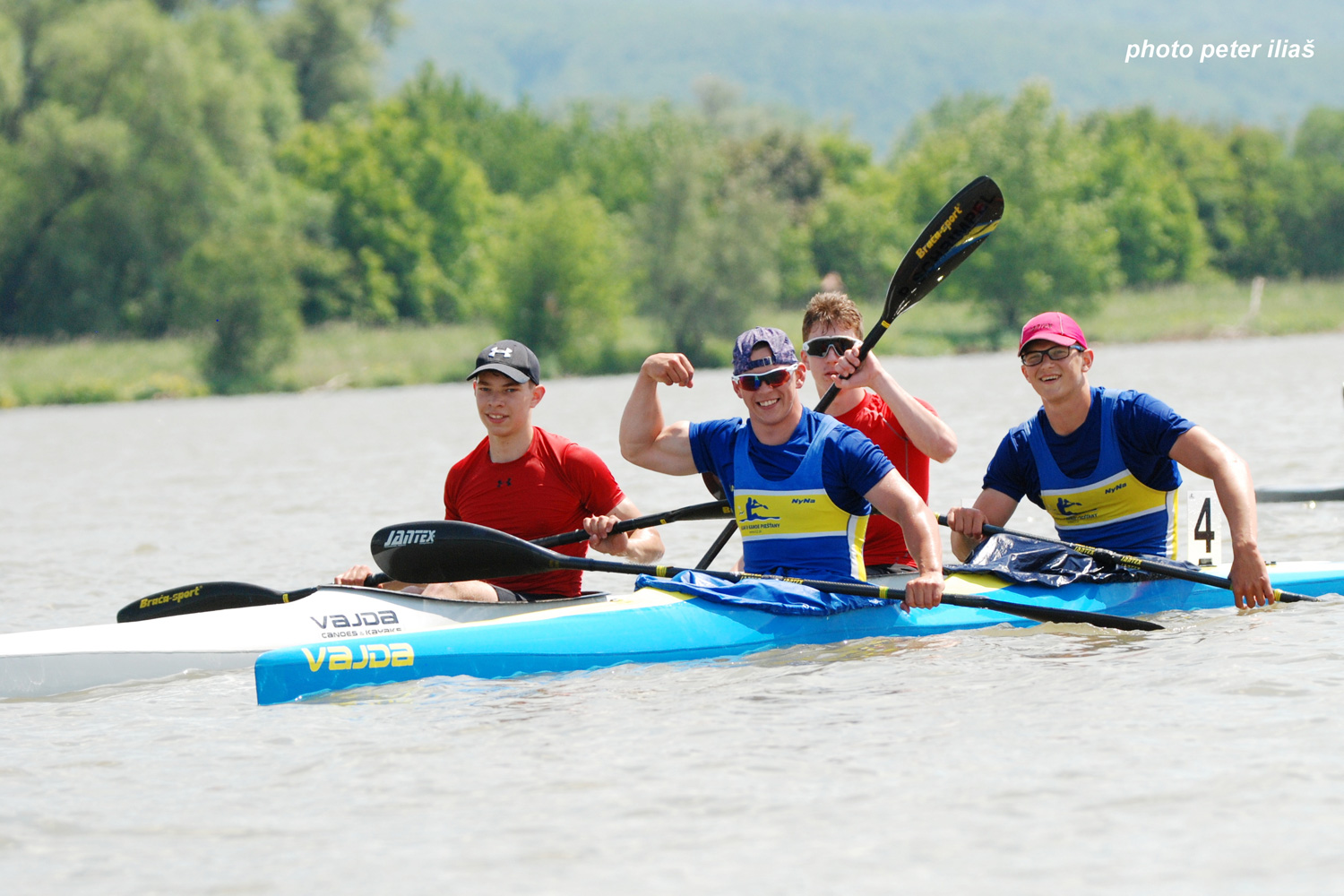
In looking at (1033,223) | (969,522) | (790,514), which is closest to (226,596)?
(790,514)

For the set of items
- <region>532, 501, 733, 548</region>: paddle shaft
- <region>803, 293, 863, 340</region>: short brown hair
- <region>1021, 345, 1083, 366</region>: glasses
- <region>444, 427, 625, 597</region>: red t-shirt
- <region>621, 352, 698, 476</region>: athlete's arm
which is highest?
<region>803, 293, 863, 340</region>: short brown hair

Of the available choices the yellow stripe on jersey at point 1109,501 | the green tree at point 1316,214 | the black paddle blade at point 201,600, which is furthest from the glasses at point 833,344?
the green tree at point 1316,214

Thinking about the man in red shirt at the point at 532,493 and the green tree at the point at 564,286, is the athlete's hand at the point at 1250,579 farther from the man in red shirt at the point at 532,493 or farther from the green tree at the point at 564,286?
the green tree at the point at 564,286

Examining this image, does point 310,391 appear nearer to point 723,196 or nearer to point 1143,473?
point 723,196

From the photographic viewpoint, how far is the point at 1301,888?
355 centimetres

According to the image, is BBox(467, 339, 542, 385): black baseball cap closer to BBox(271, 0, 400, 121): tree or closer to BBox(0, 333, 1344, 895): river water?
BBox(0, 333, 1344, 895): river water

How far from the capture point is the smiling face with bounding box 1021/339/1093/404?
615 centimetres

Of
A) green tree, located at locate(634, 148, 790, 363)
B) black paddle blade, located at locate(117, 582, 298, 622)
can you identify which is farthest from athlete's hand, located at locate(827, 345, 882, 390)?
green tree, located at locate(634, 148, 790, 363)

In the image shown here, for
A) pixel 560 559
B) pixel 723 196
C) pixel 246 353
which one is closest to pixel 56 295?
pixel 246 353

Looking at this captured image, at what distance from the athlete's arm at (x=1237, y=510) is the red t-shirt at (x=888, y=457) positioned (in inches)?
41.6

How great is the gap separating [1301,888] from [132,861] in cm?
299

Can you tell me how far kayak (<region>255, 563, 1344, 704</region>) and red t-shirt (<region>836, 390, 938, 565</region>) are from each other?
1.00 feet

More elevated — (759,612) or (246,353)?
Result: (246,353)

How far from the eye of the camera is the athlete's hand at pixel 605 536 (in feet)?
20.2
